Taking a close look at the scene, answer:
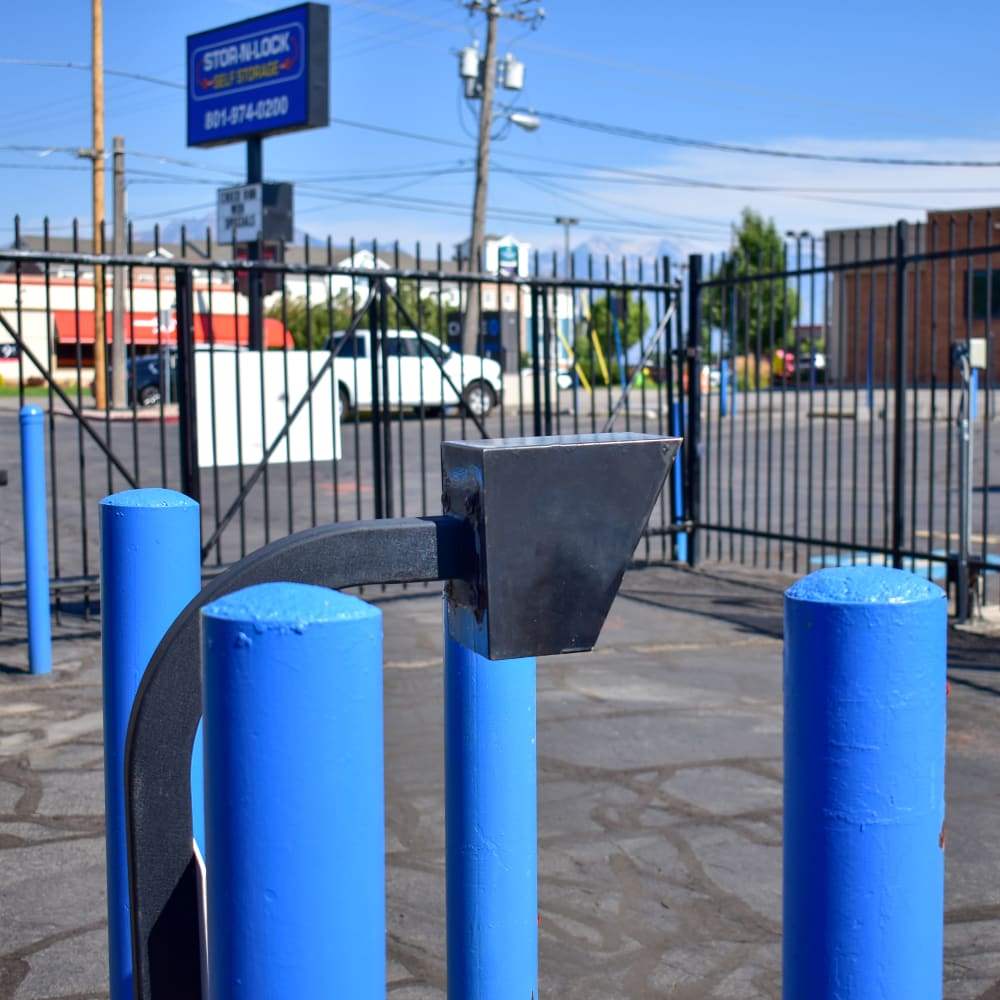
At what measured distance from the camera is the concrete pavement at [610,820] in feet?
11.4

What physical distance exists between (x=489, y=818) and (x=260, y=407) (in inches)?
248

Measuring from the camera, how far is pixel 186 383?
7422 mm

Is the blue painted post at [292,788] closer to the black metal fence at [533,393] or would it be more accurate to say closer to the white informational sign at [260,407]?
the black metal fence at [533,393]

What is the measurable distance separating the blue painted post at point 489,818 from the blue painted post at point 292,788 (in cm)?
98

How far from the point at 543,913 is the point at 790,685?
2622mm

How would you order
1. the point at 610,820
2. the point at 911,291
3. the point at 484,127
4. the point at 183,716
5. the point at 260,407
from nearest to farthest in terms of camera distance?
1. the point at 183,716
2. the point at 610,820
3. the point at 260,407
4. the point at 911,291
5. the point at 484,127

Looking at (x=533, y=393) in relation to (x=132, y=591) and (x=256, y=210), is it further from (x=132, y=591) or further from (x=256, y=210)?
(x=256, y=210)

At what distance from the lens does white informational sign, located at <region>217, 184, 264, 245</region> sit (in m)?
23.0

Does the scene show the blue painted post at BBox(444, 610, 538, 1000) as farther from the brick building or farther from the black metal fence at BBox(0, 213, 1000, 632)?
the brick building

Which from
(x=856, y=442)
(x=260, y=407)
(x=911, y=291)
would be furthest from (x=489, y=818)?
(x=911, y=291)

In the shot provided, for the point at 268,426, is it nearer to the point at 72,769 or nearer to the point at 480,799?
the point at 72,769

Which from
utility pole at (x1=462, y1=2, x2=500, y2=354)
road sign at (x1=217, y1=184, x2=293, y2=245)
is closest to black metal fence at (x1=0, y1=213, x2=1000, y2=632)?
road sign at (x1=217, y1=184, x2=293, y2=245)

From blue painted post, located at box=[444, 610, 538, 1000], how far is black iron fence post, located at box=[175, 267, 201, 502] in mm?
5370

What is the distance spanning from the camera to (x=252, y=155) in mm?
24391
